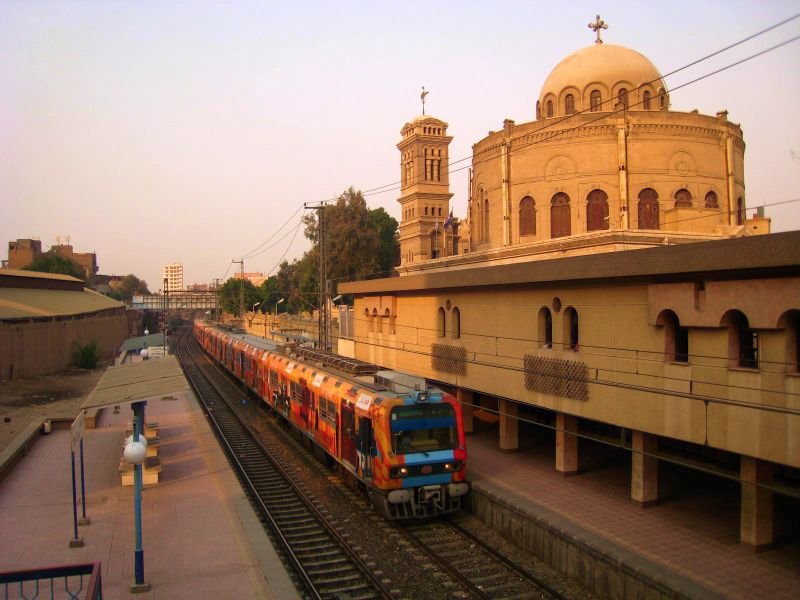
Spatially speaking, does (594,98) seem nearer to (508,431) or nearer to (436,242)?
(508,431)

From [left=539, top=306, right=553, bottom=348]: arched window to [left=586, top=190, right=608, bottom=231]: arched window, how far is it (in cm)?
1592

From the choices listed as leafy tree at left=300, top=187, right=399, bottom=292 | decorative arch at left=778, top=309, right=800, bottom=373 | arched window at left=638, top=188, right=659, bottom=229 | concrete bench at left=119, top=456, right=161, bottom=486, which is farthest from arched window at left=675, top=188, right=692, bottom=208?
leafy tree at left=300, top=187, right=399, bottom=292

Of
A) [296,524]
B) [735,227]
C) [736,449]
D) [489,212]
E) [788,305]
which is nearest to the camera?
[788,305]

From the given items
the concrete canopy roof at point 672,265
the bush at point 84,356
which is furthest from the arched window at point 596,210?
the bush at point 84,356

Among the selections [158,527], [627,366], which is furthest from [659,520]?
[158,527]

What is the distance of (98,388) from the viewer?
18.6 metres

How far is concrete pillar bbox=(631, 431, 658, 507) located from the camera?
12.8m

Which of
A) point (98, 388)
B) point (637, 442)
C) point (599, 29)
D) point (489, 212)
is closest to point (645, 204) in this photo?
point (489, 212)

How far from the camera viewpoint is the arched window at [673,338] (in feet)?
38.5

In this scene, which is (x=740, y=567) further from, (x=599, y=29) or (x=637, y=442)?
(x=599, y=29)

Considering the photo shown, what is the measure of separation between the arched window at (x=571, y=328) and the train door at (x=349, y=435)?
4875 millimetres

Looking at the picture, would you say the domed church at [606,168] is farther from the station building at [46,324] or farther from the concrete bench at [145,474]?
the station building at [46,324]

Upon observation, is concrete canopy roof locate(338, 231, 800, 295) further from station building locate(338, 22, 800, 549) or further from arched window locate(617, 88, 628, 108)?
arched window locate(617, 88, 628, 108)

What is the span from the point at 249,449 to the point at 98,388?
4.94 meters
